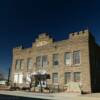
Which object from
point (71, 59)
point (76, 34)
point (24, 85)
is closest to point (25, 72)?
point (24, 85)

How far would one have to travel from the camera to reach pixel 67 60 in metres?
33.1

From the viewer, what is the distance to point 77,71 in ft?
102

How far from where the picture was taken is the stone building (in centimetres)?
3053

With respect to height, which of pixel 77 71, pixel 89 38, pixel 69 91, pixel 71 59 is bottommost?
pixel 69 91

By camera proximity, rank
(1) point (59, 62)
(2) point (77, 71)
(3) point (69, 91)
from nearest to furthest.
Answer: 1. (3) point (69, 91)
2. (2) point (77, 71)
3. (1) point (59, 62)

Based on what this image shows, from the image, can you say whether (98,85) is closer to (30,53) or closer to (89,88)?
(89,88)

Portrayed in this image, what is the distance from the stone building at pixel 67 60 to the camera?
30531 mm

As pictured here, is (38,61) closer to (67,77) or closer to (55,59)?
(55,59)

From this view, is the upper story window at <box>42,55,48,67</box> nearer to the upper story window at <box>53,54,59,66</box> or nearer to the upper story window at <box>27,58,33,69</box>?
the upper story window at <box>53,54,59,66</box>

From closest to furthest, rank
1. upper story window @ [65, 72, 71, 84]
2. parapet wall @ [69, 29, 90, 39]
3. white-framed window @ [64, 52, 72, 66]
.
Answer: parapet wall @ [69, 29, 90, 39] → upper story window @ [65, 72, 71, 84] → white-framed window @ [64, 52, 72, 66]

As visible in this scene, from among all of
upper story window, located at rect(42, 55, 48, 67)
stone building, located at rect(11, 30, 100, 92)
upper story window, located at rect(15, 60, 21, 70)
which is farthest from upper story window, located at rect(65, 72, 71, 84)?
upper story window, located at rect(15, 60, 21, 70)

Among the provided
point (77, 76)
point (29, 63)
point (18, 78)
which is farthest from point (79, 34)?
point (18, 78)

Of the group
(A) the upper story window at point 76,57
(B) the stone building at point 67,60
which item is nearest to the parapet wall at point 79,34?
(B) the stone building at point 67,60

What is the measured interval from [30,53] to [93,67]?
13.3 meters
